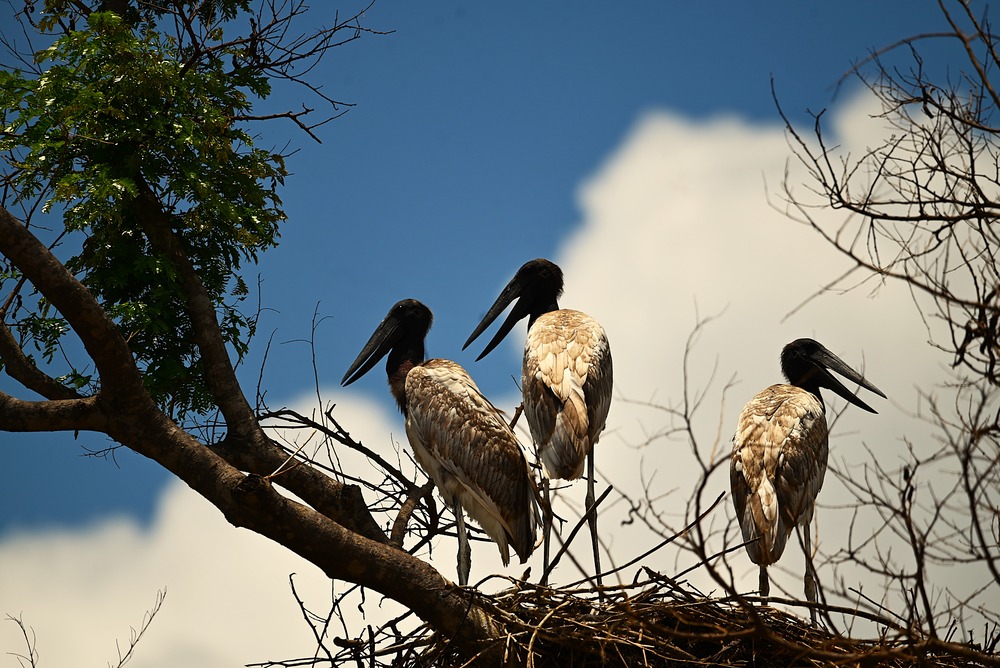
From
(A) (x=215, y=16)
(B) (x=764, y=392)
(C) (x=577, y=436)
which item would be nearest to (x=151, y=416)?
(C) (x=577, y=436)

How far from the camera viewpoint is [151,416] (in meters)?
4.50

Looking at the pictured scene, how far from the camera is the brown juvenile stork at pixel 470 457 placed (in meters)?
7.20

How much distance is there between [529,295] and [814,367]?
A: 2.46 meters

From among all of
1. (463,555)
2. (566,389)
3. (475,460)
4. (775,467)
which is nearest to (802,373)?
(775,467)

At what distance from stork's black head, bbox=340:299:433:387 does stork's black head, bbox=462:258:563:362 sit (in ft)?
2.21

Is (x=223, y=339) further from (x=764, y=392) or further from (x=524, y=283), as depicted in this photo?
(x=764, y=392)

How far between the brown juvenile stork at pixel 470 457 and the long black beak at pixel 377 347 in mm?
1010

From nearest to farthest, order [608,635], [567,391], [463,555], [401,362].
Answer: [608,635], [463,555], [567,391], [401,362]

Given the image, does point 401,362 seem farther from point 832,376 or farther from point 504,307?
point 832,376

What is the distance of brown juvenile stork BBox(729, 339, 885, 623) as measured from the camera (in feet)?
22.5

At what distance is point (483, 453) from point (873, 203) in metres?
3.69

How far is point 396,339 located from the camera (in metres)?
8.71

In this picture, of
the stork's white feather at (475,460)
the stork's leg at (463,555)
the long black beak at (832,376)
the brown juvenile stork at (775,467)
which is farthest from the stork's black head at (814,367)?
the stork's leg at (463,555)

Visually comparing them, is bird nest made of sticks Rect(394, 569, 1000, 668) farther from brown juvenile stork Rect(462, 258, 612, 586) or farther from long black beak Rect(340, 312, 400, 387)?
long black beak Rect(340, 312, 400, 387)
